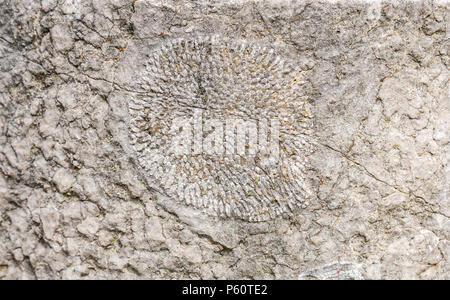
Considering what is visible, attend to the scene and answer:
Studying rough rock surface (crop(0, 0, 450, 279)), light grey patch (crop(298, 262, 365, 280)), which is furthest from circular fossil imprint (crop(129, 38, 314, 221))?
light grey patch (crop(298, 262, 365, 280))

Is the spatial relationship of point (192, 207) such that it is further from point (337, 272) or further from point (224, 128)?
point (337, 272)

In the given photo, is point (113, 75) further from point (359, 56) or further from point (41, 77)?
point (359, 56)

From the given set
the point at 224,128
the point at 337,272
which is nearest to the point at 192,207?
the point at 224,128

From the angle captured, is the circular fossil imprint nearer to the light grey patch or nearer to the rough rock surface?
the rough rock surface

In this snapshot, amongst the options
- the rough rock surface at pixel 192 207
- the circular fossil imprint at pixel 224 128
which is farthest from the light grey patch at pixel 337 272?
the circular fossil imprint at pixel 224 128

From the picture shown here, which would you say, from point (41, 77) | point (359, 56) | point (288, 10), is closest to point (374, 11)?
point (359, 56)
